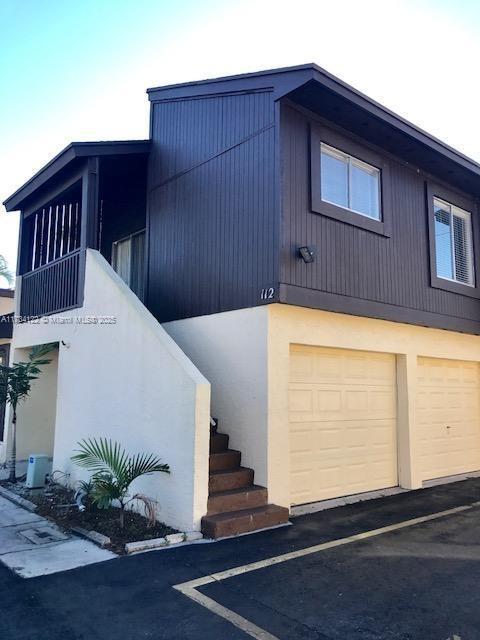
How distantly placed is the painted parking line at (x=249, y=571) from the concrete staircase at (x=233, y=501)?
0.75m

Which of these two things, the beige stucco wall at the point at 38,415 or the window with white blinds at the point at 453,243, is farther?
the beige stucco wall at the point at 38,415

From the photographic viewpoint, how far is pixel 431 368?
925 cm

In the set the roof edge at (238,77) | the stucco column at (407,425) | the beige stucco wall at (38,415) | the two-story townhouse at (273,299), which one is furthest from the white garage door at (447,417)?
the beige stucco wall at (38,415)

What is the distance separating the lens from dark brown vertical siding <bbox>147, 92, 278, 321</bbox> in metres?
6.75

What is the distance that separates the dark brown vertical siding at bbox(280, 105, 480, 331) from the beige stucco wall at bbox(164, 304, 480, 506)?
1.59ft

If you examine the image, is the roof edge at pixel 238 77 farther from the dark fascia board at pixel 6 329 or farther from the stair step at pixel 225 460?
the dark fascia board at pixel 6 329

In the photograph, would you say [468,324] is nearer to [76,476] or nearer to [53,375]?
[76,476]

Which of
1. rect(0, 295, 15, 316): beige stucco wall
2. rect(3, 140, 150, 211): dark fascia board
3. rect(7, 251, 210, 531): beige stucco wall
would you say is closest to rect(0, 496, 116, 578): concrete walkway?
rect(7, 251, 210, 531): beige stucco wall

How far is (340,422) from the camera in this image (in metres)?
7.48

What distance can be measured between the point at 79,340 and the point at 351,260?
464cm

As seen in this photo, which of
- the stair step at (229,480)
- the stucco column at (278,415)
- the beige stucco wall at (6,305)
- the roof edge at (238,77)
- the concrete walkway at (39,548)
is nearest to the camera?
the concrete walkway at (39,548)

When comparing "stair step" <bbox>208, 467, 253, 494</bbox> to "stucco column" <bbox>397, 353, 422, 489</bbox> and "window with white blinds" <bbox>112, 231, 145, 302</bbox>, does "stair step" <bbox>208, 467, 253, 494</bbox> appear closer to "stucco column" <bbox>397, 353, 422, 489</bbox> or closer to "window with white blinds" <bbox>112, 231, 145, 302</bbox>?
"stucco column" <bbox>397, 353, 422, 489</bbox>

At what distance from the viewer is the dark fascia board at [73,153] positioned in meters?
8.19

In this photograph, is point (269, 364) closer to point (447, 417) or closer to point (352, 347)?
point (352, 347)
